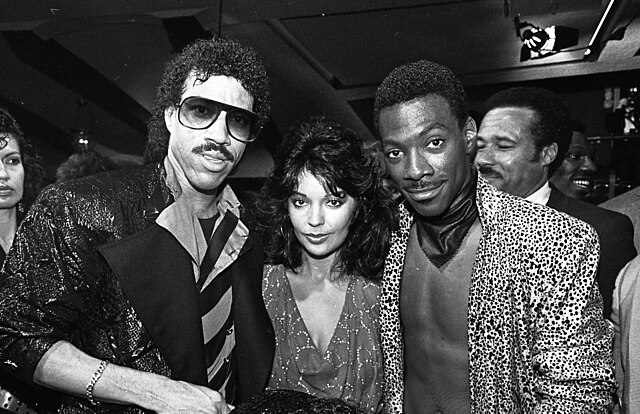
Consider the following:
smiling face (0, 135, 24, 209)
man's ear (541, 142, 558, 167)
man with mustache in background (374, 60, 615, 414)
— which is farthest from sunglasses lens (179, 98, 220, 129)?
man's ear (541, 142, 558, 167)

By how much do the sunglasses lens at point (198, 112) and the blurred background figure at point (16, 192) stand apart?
0.72 metres

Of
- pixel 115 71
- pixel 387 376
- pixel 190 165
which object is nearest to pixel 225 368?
pixel 387 376

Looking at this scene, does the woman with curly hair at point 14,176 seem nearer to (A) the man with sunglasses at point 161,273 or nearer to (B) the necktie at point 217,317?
(A) the man with sunglasses at point 161,273

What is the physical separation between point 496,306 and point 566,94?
42.0 inches

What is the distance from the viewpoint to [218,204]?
1.89 metres

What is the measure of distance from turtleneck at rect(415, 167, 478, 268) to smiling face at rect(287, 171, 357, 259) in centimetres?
24

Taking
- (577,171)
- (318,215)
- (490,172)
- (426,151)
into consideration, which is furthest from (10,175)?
(577,171)

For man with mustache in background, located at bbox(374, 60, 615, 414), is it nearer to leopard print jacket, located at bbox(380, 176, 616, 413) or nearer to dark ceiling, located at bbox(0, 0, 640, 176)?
leopard print jacket, located at bbox(380, 176, 616, 413)

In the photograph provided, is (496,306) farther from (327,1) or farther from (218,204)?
(327,1)

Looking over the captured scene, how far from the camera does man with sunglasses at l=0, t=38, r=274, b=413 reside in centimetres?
149

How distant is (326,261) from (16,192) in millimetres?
999

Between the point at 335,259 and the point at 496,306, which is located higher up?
the point at 335,259

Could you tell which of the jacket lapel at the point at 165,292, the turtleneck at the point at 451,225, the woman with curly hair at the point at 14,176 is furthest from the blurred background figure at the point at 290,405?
the woman with curly hair at the point at 14,176

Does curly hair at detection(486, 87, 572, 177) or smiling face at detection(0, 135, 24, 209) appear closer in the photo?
smiling face at detection(0, 135, 24, 209)
